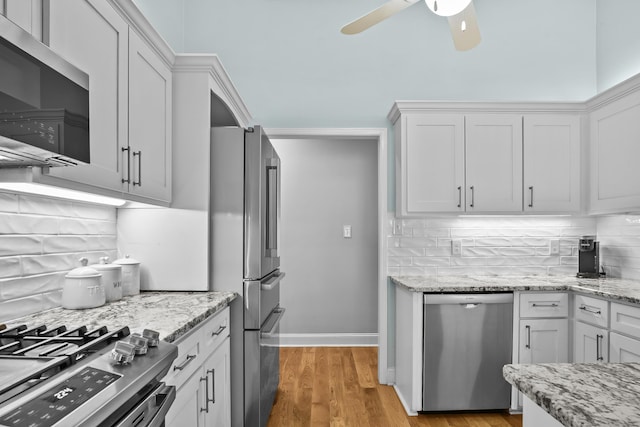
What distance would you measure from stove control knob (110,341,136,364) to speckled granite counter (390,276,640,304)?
6.94 ft

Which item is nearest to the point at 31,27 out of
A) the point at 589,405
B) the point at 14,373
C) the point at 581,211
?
the point at 14,373

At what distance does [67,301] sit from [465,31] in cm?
222

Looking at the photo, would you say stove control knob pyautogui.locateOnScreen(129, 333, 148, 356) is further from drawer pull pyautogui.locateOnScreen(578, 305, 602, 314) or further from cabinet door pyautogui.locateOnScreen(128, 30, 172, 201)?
drawer pull pyautogui.locateOnScreen(578, 305, 602, 314)

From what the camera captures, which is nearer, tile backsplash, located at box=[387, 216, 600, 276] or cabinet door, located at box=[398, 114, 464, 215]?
cabinet door, located at box=[398, 114, 464, 215]

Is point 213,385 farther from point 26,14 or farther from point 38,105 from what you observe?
point 26,14

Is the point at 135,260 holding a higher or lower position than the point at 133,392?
higher

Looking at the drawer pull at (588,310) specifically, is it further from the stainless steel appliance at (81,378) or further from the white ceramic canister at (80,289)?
the white ceramic canister at (80,289)

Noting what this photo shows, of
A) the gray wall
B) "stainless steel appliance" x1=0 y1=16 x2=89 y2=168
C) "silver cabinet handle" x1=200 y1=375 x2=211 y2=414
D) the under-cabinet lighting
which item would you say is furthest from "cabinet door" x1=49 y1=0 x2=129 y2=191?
the gray wall

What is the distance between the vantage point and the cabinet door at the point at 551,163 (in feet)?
10.7

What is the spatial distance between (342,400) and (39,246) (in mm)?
2269

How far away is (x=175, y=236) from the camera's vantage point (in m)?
2.28

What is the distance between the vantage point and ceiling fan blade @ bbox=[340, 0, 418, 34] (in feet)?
6.55

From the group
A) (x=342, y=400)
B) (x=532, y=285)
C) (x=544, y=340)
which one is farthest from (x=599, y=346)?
(x=342, y=400)

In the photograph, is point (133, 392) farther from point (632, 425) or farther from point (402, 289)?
point (402, 289)
